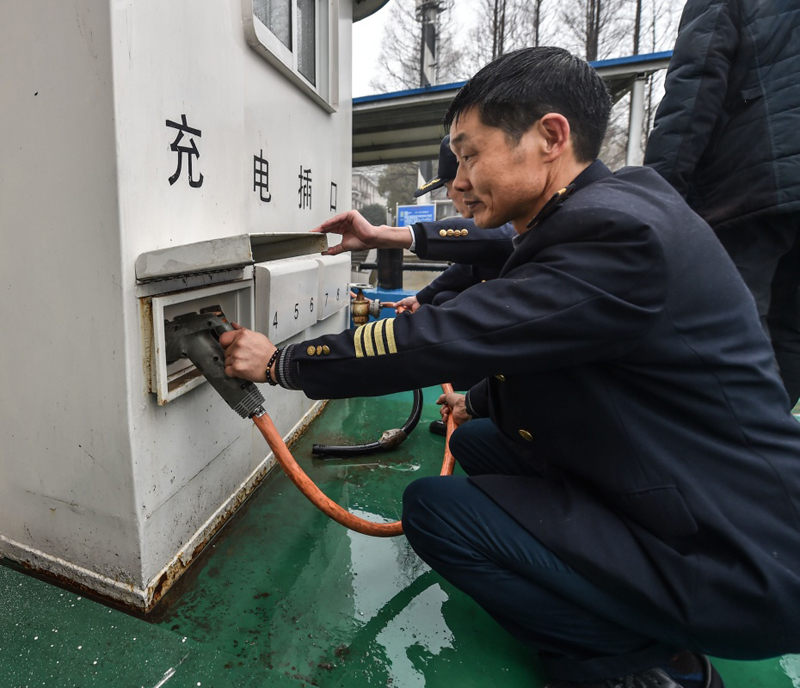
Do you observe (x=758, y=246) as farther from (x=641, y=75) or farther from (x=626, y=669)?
(x=641, y=75)

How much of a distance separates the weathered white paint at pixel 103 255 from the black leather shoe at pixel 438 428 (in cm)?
125

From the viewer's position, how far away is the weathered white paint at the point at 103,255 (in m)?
1.09

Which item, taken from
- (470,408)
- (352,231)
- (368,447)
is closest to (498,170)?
(352,231)

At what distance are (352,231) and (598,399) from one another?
4.25ft

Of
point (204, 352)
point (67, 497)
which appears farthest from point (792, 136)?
point (67, 497)

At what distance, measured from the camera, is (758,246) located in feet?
6.02

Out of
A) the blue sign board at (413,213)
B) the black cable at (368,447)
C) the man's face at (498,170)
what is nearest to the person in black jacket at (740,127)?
the man's face at (498,170)

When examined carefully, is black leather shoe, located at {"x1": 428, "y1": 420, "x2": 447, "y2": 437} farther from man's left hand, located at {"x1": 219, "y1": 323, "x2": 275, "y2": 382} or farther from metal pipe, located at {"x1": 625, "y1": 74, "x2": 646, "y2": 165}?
metal pipe, located at {"x1": 625, "y1": 74, "x2": 646, "y2": 165}

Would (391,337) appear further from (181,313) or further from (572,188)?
(181,313)

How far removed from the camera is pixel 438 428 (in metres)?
2.59

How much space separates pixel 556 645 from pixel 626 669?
0.51 ft

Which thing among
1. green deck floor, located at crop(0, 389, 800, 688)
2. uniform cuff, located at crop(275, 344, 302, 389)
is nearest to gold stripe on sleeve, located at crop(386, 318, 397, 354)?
uniform cuff, located at crop(275, 344, 302, 389)

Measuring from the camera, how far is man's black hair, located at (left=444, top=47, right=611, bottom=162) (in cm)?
112

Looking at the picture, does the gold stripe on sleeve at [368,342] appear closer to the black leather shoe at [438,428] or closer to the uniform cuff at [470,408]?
the uniform cuff at [470,408]
